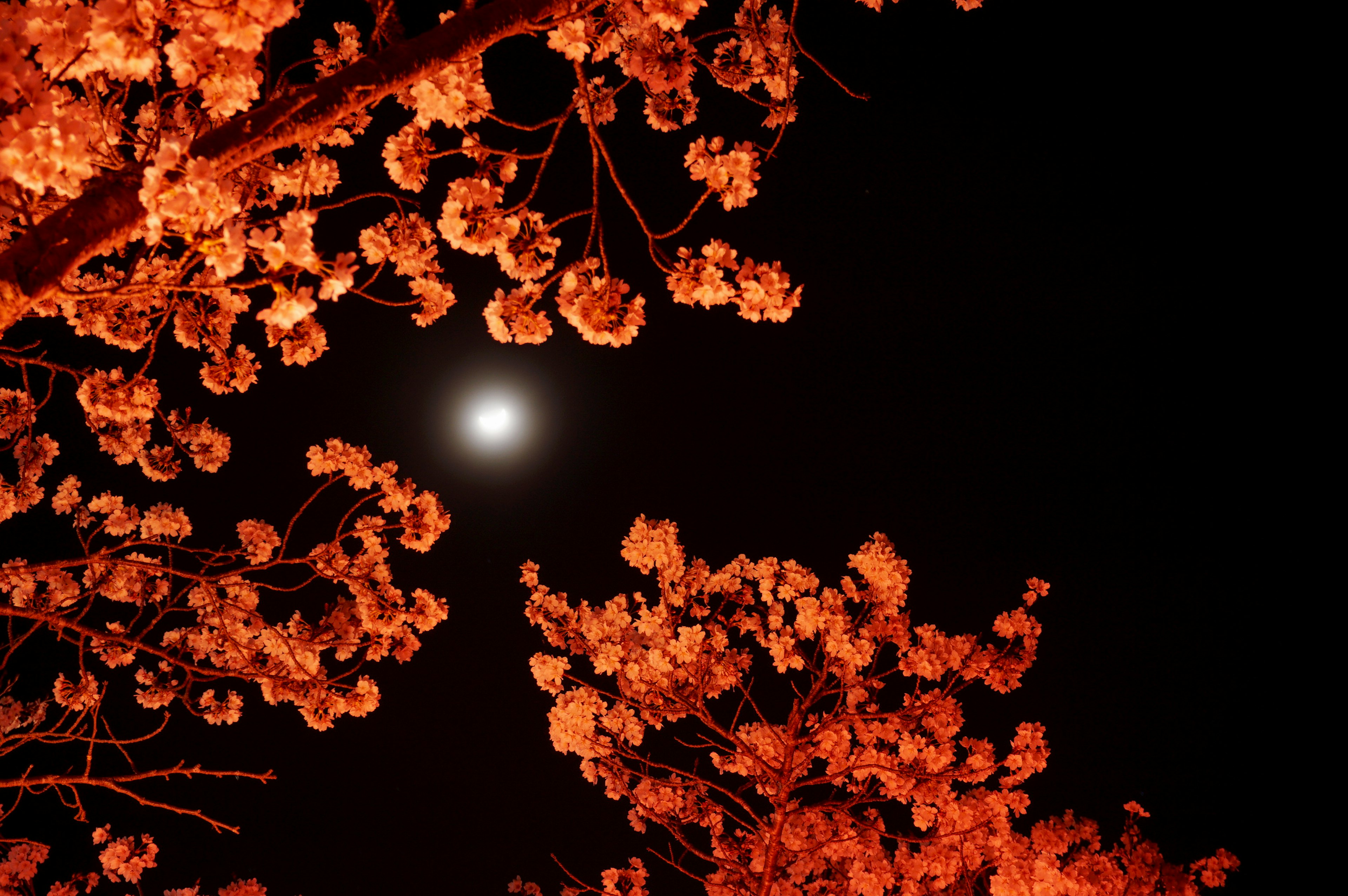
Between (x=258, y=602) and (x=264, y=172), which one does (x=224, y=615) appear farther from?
(x=264, y=172)

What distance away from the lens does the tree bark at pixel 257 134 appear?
80.3 inches

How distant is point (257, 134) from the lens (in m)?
2.38

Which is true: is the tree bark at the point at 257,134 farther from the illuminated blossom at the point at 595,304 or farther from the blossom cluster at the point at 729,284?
the blossom cluster at the point at 729,284

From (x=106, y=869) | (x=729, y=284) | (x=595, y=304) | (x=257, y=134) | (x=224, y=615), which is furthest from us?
(x=106, y=869)

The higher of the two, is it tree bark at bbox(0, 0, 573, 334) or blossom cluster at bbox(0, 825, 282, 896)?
tree bark at bbox(0, 0, 573, 334)

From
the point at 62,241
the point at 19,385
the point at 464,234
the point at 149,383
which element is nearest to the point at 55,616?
the point at 149,383

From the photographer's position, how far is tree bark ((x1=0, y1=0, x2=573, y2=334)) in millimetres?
2039

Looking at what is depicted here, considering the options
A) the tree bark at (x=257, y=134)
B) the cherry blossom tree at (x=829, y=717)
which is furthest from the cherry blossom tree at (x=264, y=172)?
the cherry blossom tree at (x=829, y=717)

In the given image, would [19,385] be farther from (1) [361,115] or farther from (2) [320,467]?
(1) [361,115]

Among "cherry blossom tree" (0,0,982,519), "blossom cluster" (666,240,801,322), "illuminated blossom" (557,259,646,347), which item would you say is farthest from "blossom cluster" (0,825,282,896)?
"blossom cluster" (666,240,801,322)

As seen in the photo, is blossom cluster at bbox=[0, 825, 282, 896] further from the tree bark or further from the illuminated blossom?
the illuminated blossom

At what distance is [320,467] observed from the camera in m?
5.80

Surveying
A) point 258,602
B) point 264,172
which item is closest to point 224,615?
point 258,602

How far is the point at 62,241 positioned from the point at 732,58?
135 inches
